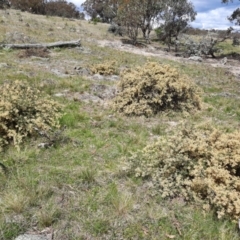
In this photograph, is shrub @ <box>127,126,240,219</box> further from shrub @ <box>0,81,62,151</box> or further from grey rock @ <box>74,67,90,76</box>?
grey rock @ <box>74,67,90,76</box>

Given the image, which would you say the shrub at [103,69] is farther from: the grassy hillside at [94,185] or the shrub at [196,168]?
the shrub at [196,168]

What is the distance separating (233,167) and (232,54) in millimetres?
20516

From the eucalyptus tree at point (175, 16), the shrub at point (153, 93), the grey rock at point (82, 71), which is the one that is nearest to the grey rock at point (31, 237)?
the shrub at point (153, 93)

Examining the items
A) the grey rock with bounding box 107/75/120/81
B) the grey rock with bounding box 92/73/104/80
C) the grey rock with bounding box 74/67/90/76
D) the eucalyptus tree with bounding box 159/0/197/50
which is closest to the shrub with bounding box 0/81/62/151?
the grey rock with bounding box 92/73/104/80

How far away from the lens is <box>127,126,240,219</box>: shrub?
12.3ft

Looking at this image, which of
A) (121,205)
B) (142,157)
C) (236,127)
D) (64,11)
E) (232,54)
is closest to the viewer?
(121,205)

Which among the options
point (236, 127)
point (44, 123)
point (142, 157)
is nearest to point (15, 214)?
point (142, 157)

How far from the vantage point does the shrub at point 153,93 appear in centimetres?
741

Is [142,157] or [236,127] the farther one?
[236,127]

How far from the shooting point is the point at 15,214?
3.47 m

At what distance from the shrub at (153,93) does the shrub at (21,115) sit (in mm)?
1992

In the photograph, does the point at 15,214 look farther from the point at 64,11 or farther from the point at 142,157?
the point at 64,11

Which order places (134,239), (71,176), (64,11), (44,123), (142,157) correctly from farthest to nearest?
(64,11) → (44,123) → (142,157) → (71,176) → (134,239)

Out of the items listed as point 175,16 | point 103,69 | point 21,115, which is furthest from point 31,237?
point 175,16
